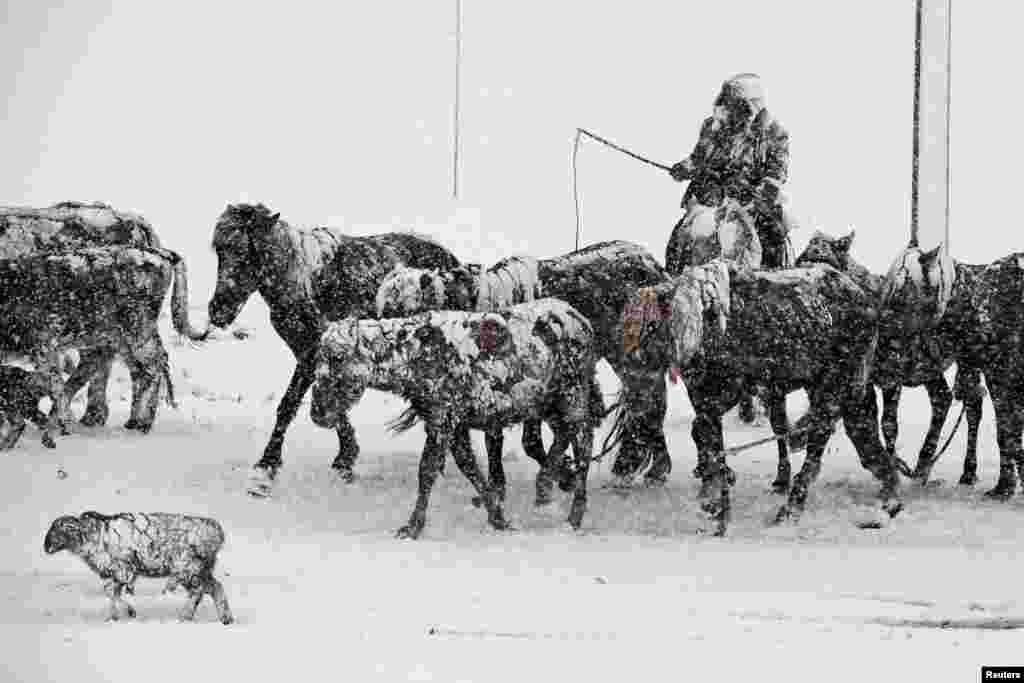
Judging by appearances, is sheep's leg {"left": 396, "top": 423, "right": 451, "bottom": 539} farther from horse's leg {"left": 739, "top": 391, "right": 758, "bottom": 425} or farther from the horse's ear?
horse's leg {"left": 739, "top": 391, "right": 758, "bottom": 425}

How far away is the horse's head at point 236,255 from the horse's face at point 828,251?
4617 millimetres

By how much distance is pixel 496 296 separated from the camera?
15.6 metres

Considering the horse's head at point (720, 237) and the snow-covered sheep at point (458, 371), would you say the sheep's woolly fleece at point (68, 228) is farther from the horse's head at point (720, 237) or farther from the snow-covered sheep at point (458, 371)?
the horse's head at point (720, 237)

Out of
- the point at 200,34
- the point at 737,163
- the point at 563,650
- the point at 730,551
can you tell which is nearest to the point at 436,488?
the point at 730,551

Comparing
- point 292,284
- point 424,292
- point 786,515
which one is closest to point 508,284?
point 424,292

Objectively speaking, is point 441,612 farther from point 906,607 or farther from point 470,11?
point 470,11

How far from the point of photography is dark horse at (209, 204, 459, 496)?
1589cm

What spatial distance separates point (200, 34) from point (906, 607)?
15446mm

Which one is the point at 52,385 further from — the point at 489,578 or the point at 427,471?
the point at 489,578

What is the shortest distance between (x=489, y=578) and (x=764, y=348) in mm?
3372

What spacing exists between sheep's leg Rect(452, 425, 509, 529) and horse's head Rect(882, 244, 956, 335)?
3.49 meters

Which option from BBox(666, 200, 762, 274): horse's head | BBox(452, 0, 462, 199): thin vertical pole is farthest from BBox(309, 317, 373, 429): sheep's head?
BBox(452, 0, 462, 199): thin vertical pole

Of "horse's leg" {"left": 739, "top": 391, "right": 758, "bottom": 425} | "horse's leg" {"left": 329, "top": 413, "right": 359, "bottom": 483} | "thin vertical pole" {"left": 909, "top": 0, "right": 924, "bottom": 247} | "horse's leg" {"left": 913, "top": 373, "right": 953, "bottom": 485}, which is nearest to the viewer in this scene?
"horse's leg" {"left": 329, "top": 413, "right": 359, "bottom": 483}

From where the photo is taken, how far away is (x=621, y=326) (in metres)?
15.0
